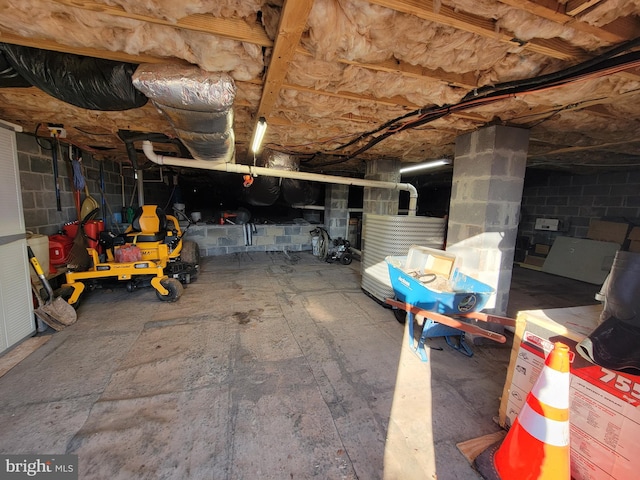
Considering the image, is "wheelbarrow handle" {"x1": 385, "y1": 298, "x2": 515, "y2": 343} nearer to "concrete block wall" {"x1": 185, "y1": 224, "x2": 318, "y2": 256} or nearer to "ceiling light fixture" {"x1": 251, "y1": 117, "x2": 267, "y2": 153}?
"ceiling light fixture" {"x1": 251, "y1": 117, "x2": 267, "y2": 153}

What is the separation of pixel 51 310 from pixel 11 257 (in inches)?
22.6

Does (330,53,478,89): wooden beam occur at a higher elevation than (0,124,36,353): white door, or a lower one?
higher

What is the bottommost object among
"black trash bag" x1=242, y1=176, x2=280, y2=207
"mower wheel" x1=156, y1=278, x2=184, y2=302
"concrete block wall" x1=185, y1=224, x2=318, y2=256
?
"mower wheel" x1=156, y1=278, x2=184, y2=302

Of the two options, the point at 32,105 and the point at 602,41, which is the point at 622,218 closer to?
A: the point at 602,41

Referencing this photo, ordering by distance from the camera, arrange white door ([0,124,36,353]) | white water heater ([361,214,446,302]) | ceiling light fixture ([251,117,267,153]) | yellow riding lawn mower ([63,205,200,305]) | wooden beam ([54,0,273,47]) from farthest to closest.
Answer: white water heater ([361,214,446,302])
yellow riding lawn mower ([63,205,200,305])
ceiling light fixture ([251,117,267,153])
white door ([0,124,36,353])
wooden beam ([54,0,273,47])

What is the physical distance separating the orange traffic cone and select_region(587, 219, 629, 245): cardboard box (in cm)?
544

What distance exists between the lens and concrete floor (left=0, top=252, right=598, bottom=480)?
1231mm

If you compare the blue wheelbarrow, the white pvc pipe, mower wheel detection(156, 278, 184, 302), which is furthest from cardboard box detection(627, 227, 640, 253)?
mower wheel detection(156, 278, 184, 302)

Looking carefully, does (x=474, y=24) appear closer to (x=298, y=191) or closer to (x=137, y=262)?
(x=137, y=262)

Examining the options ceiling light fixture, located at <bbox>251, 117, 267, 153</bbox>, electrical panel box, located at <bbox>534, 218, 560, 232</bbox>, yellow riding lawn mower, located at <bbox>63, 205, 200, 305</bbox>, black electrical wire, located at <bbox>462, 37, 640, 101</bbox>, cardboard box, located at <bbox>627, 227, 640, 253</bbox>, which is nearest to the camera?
black electrical wire, located at <bbox>462, 37, 640, 101</bbox>

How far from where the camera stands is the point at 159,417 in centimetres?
144

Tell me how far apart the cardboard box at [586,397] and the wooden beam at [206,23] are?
78.0 inches

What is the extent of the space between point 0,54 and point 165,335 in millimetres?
2098

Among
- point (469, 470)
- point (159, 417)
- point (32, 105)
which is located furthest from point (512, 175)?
point (32, 105)
